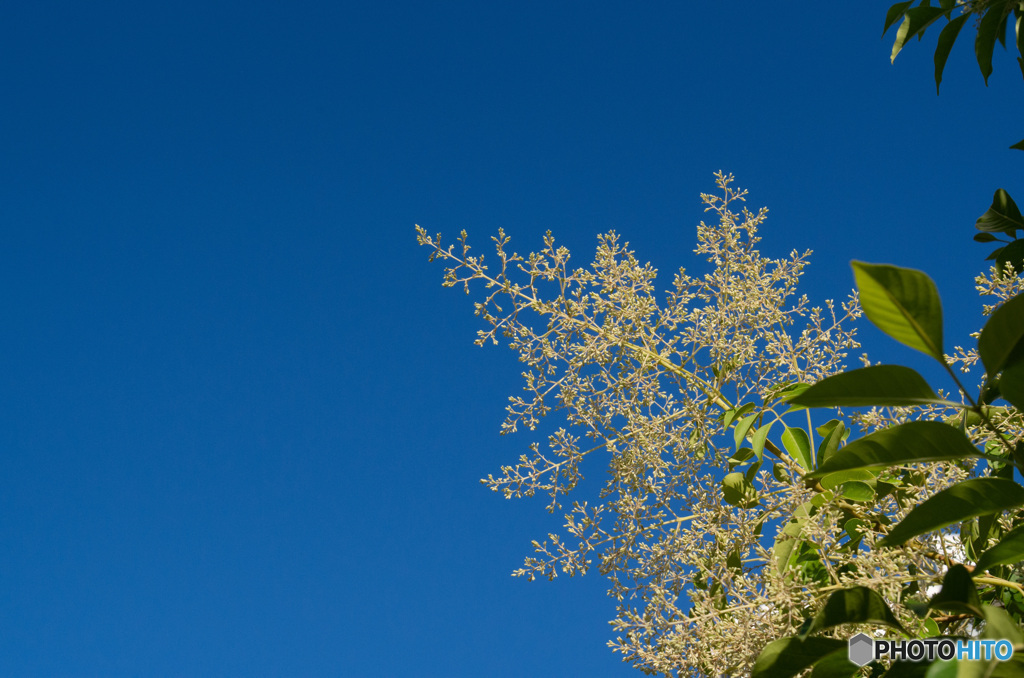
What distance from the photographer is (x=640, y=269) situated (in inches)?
77.0

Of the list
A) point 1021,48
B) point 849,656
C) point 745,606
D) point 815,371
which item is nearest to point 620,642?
point 745,606

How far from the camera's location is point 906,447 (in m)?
1.07

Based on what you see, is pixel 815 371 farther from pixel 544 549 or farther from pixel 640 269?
pixel 544 549

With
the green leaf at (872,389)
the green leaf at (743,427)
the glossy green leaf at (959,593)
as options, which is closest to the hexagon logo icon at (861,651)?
the glossy green leaf at (959,593)

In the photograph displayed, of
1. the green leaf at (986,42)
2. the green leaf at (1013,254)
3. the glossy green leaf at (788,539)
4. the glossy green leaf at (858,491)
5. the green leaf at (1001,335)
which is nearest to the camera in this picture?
the green leaf at (1001,335)

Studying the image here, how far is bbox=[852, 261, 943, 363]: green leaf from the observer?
94 centimetres

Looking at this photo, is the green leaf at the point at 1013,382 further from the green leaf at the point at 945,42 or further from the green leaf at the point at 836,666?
the green leaf at the point at 945,42

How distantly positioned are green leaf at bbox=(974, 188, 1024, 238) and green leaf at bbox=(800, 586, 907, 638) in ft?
5.06

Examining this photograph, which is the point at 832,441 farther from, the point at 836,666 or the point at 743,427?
the point at 836,666

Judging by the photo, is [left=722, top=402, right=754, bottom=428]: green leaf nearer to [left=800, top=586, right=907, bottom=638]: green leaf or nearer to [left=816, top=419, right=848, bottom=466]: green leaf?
[left=816, top=419, right=848, bottom=466]: green leaf

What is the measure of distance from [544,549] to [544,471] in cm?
23

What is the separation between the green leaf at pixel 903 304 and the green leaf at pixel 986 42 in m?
1.47

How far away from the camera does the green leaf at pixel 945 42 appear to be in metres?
2.09

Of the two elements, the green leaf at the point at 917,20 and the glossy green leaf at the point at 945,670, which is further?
the green leaf at the point at 917,20
